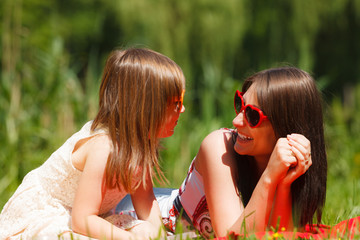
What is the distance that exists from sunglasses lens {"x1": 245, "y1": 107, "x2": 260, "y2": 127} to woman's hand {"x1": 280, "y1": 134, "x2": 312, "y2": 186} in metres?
0.15

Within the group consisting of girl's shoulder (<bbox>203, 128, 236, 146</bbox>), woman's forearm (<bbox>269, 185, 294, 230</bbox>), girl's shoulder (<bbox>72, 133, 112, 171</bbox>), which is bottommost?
woman's forearm (<bbox>269, 185, 294, 230</bbox>)

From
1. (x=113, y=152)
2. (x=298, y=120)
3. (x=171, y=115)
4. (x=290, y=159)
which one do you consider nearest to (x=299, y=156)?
(x=290, y=159)

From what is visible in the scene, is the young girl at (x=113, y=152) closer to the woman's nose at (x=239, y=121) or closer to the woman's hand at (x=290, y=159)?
the woman's nose at (x=239, y=121)

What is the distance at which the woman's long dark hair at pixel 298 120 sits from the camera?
1.85 metres

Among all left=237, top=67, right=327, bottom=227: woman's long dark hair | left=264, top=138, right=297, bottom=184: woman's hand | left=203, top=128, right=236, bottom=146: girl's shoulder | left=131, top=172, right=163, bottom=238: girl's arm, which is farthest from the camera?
left=131, top=172, right=163, bottom=238: girl's arm

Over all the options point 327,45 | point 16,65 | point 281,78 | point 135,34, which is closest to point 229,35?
point 135,34

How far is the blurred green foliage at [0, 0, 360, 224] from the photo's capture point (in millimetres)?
3980

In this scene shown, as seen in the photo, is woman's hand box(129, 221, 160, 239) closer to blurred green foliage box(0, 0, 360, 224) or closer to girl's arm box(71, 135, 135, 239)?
girl's arm box(71, 135, 135, 239)

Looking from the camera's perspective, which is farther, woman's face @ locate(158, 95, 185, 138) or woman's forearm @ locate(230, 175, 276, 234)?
woman's face @ locate(158, 95, 185, 138)

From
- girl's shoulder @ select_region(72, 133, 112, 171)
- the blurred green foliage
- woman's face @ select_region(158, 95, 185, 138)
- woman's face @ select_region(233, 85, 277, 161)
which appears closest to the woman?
woman's face @ select_region(233, 85, 277, 161)

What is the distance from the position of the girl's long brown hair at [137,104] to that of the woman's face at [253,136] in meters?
0.33

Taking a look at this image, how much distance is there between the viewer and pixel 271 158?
1.79 meters

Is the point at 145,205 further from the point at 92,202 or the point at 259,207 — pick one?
the point at 259,207

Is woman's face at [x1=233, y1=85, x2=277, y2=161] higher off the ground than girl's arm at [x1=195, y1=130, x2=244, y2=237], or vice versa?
woman's face at [x1=233, y1=85, x2=277, y2=161]
